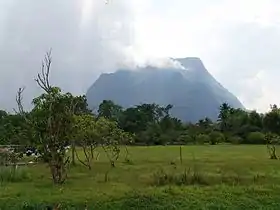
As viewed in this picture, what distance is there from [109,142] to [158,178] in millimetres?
9316

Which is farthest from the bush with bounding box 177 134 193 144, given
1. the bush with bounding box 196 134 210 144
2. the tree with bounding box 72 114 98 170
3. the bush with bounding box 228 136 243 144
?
the tree with bounding box 72 114 98 170

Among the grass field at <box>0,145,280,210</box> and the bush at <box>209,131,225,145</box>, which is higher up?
the bush at <box>209,131,225,145</box>

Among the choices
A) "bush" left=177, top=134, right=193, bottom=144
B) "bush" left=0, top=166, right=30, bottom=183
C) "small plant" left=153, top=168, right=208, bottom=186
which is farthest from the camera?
"bush" left=177, top=134, right=193, bottom=144

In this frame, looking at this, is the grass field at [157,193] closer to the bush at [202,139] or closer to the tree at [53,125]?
the tree at [53,125]

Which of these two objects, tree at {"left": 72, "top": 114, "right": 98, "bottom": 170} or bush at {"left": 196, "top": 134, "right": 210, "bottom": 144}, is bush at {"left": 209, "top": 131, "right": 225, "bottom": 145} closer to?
bush at {"left": 196, "top": 134, "right": 210, "bottom": 144}

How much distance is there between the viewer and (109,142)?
26.1 meters

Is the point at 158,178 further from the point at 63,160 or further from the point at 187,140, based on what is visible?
the point at 187,140

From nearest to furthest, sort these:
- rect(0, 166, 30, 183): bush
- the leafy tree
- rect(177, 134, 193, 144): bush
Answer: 1. rect(0, 166, 30, 183): bush
2. the leafy tree
3. rect(177, 134, 193, 144): bush

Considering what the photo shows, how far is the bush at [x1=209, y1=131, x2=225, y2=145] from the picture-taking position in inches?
2325

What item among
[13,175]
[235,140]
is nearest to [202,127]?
[235,140]

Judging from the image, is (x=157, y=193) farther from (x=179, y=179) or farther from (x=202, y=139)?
(x=202, y=139)

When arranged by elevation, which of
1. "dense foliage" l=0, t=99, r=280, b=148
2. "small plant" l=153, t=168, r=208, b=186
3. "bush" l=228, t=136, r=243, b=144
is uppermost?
"dense foliage" l=0, t=99, r=280, b=148

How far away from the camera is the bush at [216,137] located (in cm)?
5904

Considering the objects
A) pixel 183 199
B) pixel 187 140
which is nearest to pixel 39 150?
pixel 183 199
